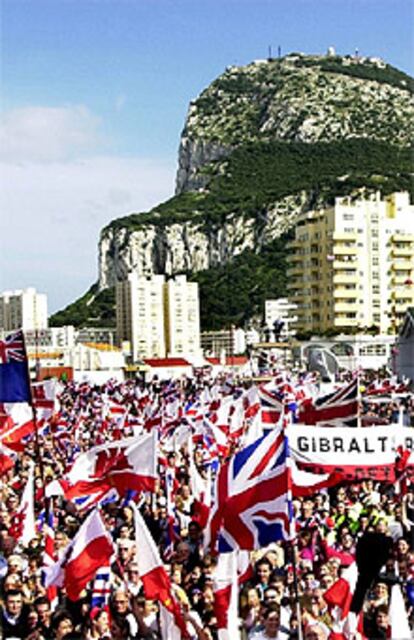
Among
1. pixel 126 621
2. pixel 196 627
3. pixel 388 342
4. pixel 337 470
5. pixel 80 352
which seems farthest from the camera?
pixel 80 352

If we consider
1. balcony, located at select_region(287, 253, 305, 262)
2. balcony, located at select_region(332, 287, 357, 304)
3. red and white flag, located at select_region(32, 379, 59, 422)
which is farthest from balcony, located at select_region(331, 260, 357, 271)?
red and white flag, located at select_region(32, 379, 59, 422)

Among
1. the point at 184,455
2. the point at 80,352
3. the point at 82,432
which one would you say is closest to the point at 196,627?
the point at 184,455

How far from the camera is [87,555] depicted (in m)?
10.7

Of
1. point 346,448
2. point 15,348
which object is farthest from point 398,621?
point 15,348

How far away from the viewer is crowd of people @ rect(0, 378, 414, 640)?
32.2 feet

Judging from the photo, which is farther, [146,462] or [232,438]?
[232,438]

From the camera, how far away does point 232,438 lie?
23.0 m

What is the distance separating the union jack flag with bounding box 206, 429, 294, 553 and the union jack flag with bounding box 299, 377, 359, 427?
1048 cm

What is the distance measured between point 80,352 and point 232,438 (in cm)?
11801

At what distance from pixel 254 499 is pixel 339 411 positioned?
11248 millimetres

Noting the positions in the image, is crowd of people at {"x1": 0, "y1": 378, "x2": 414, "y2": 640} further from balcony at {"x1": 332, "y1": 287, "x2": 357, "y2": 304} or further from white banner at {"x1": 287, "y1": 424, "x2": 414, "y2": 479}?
balcony at {"x1": 332, "y1": 287, "x2": 357, "y2": 304}

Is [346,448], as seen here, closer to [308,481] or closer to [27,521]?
[308,481]

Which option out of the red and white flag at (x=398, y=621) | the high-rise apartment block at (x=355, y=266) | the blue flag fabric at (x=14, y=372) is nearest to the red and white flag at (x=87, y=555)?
the red and white flag at (x=398, y=621)

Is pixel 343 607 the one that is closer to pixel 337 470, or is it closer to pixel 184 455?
pixel 337 470
